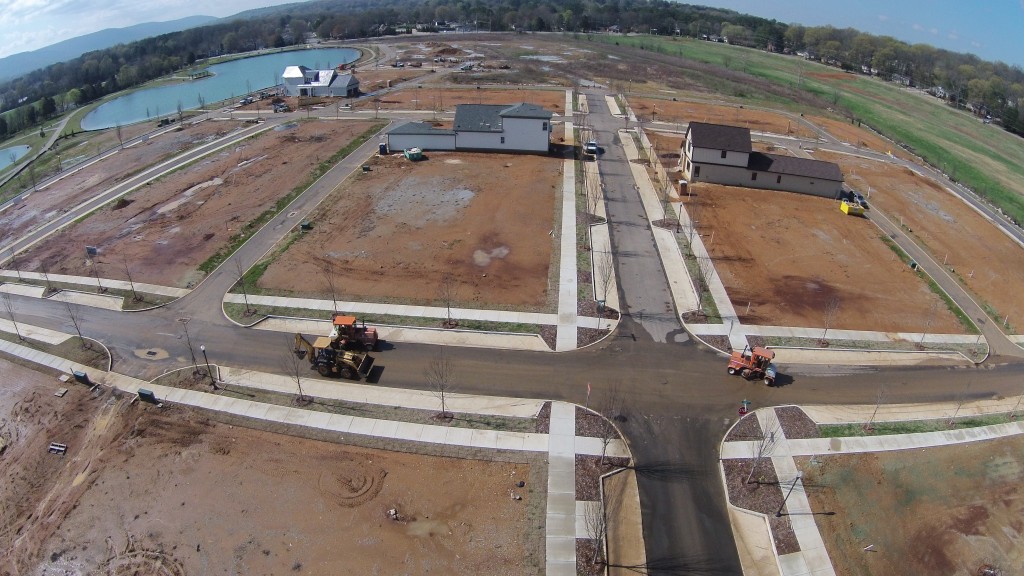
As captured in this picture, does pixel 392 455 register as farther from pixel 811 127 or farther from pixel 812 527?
pixel 811 127

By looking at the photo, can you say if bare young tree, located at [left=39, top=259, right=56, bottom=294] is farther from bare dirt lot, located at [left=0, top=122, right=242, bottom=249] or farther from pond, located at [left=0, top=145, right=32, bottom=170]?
pond, located at [left=0, top=145, right=32, bottom=170]

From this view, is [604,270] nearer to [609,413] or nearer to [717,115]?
[609,413]

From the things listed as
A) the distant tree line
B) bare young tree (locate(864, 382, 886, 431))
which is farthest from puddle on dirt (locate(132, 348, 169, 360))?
the distant tree line

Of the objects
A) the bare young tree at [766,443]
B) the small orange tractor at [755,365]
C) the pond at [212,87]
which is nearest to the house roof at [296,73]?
the pond at [212,87]

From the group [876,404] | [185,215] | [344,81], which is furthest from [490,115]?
[876,404]

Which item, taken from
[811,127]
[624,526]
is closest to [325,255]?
[624,526]

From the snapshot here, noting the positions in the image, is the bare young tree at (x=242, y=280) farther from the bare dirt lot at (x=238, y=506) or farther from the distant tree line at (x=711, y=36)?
the distant tree line at (x=711, y=36)

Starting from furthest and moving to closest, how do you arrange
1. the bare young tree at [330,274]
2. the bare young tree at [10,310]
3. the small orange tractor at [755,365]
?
the bare young tree at [330,274], the bare young tree at [10,310], the small orange tractor at [755,365]
